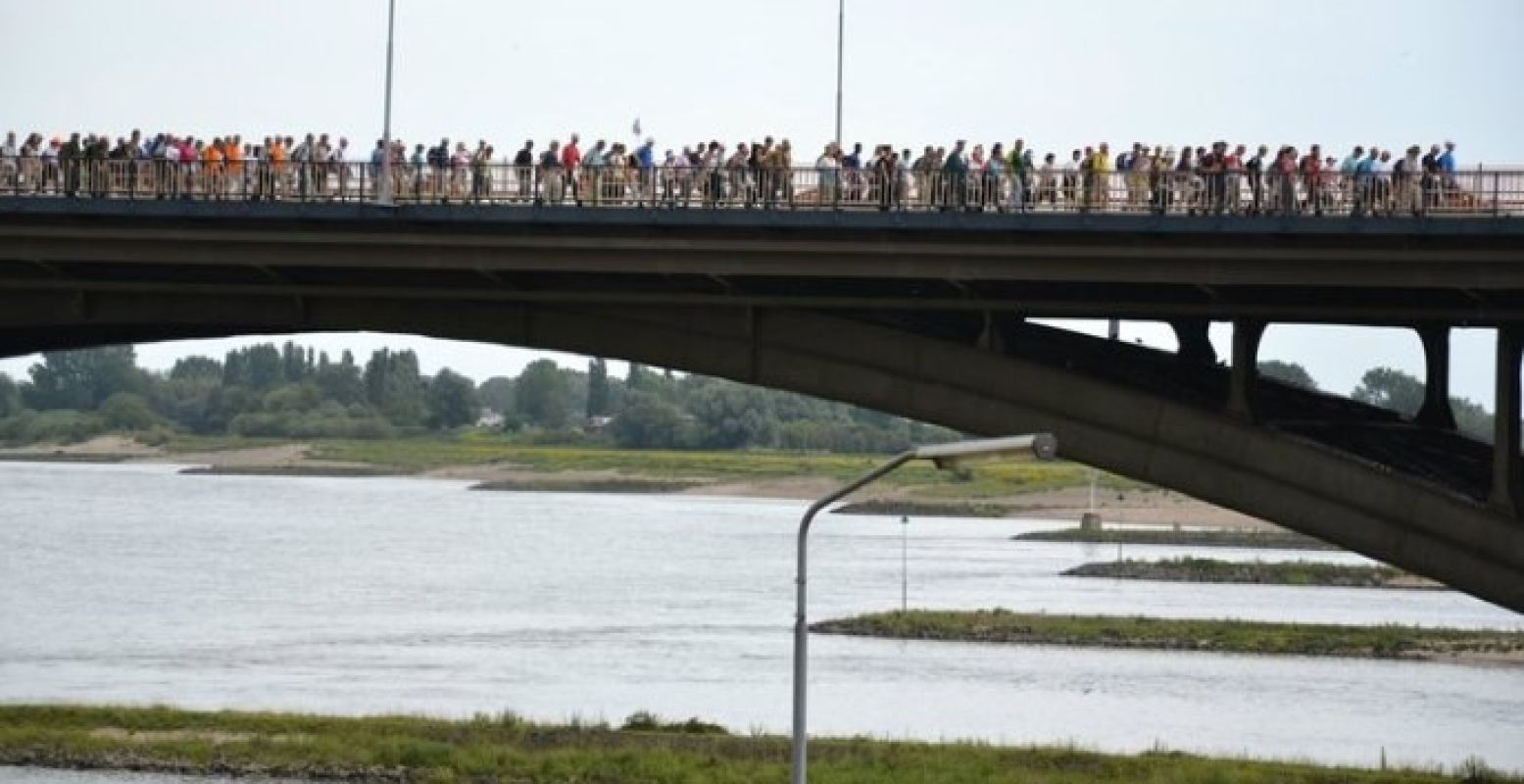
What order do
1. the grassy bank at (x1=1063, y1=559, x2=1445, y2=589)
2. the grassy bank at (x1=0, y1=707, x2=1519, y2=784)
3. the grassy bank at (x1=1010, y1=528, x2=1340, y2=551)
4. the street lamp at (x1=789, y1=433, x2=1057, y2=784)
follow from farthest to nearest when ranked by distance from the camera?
the grassy bank at (x1=1010, y1=528, x2=1340, y2=551), the grassy bank at (x1=1063, y1=559, x2=1445, y2=589), the grassy bank at (x1=0, y1=707, x2=1519, y2=784), the street lamp at (x1=789, y1=433, x2=1057, y2=784)

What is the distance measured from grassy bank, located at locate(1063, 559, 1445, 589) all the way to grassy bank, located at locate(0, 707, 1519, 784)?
217 ft

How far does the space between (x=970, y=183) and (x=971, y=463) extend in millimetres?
18536

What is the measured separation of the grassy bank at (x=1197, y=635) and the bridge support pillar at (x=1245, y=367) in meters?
37.9

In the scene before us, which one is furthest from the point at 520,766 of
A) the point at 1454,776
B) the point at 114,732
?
the point at 1454,776

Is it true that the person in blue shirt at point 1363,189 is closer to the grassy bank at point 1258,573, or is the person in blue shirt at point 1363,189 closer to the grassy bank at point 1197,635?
the grassy bank at point 1197,635

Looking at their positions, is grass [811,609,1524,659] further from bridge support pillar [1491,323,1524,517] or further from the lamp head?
the lamp head

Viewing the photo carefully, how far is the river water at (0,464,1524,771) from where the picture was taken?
64.0m

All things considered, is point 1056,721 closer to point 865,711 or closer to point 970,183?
point 865,711

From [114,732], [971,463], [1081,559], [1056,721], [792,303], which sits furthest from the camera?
[1081,559]

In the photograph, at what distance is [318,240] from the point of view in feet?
156

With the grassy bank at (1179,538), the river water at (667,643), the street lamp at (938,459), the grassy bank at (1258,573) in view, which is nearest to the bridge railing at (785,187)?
the river water at (667,643)

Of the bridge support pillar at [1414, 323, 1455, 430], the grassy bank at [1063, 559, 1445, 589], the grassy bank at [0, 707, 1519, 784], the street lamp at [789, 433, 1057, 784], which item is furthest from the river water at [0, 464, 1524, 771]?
the street lamp at [789, 433, 1057, 784]

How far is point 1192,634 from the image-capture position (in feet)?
278

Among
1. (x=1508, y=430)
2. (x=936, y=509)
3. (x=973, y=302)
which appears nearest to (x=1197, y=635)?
(x=973, y=302)
